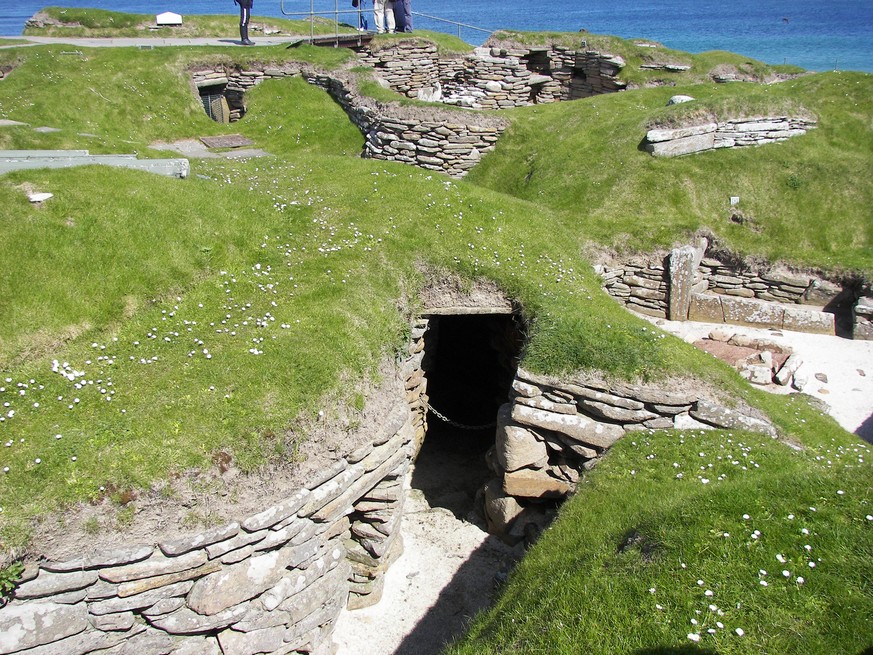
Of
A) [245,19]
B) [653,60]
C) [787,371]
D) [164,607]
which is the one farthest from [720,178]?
[245,19]

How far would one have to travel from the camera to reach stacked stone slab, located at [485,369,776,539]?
10.1 m

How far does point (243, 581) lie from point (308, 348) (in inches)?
128

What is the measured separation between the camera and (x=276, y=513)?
8.27 meters

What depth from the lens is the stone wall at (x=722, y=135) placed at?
1758 cm

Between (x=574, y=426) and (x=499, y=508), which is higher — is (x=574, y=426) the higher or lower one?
the higher one

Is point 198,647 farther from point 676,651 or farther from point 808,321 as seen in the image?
point 808,321

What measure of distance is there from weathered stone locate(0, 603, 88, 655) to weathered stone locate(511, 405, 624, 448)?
251 inches

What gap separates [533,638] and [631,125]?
1559cm

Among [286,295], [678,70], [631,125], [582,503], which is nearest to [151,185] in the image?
[286,295]

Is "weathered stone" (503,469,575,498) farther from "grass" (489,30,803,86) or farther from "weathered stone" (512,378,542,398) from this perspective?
"grass" (489,30,803,86)

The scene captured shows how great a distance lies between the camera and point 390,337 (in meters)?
10.8

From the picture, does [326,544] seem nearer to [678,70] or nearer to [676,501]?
[676,501]

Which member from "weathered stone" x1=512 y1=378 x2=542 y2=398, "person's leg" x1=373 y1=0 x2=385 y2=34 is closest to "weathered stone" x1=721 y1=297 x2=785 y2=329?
"weathered stone" x1=512 y1=378 x2=542 y2=398

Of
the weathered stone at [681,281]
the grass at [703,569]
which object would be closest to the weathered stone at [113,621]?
the grass at [703,569]
